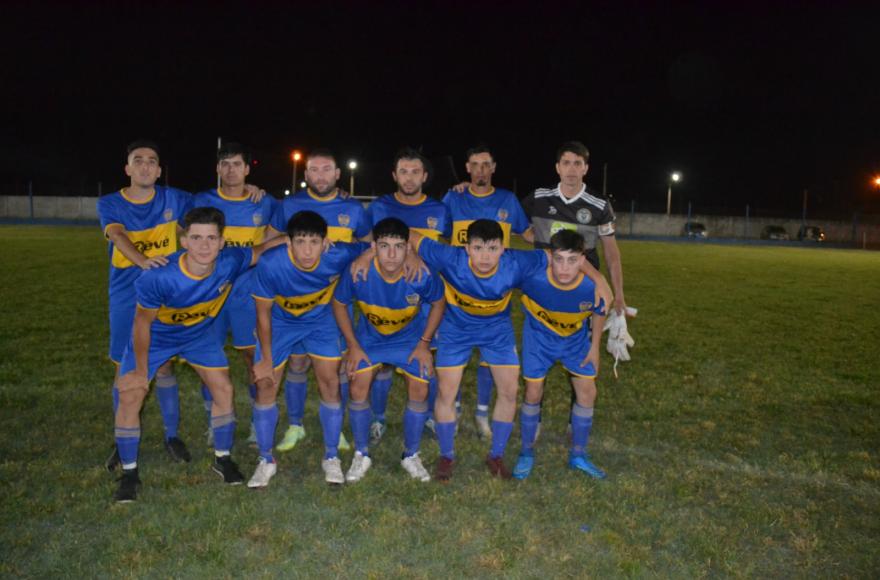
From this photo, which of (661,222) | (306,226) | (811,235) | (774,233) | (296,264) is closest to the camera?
(306,226)

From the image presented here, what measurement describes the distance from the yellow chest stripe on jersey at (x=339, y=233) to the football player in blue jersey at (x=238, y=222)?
22.5 inches

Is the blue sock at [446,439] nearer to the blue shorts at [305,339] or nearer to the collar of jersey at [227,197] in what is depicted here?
the blue shorts at [305,339]

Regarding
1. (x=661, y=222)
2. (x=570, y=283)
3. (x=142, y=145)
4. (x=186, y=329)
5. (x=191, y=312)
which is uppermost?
(x=661, y=222)

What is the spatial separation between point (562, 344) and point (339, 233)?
5.71ft

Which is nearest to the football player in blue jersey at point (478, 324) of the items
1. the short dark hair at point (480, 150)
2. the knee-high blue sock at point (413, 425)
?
the knee-high blue sock at point (413, 425)

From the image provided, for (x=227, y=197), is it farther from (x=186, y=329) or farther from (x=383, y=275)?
(x=383, y=275)

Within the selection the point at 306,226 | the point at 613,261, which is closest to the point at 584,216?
the point at 613,261

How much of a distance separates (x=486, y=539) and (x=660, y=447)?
6.48ft

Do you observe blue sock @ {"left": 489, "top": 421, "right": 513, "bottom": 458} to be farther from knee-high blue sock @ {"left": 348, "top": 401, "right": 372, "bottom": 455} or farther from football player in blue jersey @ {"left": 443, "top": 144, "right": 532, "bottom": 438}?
knee-high blue sock @ {"left": 348, "top": 401, "right": 372, "bottom": 455}

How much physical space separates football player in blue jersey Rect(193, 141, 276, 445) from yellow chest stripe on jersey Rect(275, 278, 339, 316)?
1.64 ft

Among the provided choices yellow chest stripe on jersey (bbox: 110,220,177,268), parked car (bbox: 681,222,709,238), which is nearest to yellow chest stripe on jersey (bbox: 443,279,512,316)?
yellow chest stripe on jersey (bbox: 110,220,177,268)

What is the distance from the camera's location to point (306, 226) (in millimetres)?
3951

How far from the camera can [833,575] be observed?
3.14m

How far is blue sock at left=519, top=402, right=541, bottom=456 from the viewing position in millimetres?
4383
